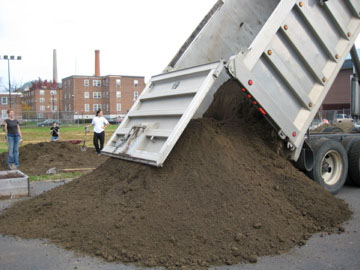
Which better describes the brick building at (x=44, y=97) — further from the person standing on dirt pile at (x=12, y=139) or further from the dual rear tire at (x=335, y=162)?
the dual rear tire at (x=335, y=162)

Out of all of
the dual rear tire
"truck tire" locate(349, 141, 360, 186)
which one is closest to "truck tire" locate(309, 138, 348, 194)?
the dual rear tire

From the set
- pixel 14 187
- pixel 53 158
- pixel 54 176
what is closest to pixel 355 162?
pixel 14 187

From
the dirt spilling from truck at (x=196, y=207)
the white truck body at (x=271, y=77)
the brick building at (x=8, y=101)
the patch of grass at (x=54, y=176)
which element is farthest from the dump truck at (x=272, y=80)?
the brick building at (x=8, y=101)

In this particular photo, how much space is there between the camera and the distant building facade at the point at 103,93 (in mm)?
77500

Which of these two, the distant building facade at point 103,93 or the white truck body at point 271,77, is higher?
the distant building facade at point 103,93

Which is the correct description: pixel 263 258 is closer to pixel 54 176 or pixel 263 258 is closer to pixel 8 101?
pixel 54 176

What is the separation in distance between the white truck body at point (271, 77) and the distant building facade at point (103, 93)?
232ft

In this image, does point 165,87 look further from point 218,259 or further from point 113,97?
point 113,97

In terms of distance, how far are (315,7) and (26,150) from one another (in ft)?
32.5

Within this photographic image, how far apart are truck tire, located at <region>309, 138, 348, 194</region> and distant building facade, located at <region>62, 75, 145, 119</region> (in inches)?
2780

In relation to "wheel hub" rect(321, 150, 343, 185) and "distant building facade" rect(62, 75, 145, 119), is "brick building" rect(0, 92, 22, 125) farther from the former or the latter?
"wheel hub" rect(321, 150, 343, 185)

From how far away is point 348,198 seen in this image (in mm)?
6750

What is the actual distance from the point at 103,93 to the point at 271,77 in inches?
3009

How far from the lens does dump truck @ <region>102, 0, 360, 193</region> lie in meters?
5.32
